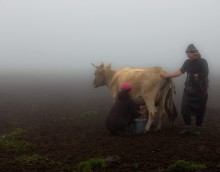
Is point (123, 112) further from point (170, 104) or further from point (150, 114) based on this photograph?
point (170, 104)

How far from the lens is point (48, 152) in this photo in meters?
9.27

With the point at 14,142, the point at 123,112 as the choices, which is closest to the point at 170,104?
the point at 123,112

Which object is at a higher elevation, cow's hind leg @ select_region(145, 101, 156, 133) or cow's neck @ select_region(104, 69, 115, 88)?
cow's neck @ select_region(104, 69, 115, 88)

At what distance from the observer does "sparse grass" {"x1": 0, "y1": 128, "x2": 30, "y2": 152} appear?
31.9 feet

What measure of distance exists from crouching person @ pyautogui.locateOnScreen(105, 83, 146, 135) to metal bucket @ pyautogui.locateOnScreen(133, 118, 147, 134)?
0.19 metres

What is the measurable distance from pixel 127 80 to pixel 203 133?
101 inches

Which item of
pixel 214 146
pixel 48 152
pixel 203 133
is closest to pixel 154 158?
pixel 214 146

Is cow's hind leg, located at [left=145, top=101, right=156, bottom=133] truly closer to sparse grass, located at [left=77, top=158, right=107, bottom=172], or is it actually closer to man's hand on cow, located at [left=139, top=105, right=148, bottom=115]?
man's hand on cow, located at [left=139, top=105, right=148, bottom=115]

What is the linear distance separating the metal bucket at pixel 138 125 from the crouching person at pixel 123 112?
19cm

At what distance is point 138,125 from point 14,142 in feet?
10.7

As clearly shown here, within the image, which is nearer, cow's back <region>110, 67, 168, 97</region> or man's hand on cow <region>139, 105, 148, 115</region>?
cow's back <region>110, 67, 168, 97</region>

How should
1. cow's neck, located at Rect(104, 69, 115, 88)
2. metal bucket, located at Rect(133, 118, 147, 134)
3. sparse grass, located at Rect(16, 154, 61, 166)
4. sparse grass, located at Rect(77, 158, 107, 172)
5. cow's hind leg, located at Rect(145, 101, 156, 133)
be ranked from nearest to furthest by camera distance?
sparse grass, located at Rect(77, 158, 107, 172)
sparse grass, located at Rect(16, 154, 61, 166)
metal bucket, located at Rect(133, 118, 147, 134)
cow's hind leg, located at Rect(145, 101, 156, 133)
cow's neck, located at Rect(104, 69, 115, 88)

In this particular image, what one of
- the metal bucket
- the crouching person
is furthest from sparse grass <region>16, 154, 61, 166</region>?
the metal bucket

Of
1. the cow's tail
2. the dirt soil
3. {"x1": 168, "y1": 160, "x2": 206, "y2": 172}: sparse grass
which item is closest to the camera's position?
{"x1": 168, "y1": 160, "x2": 206, "y2": 172}: sparse grass
